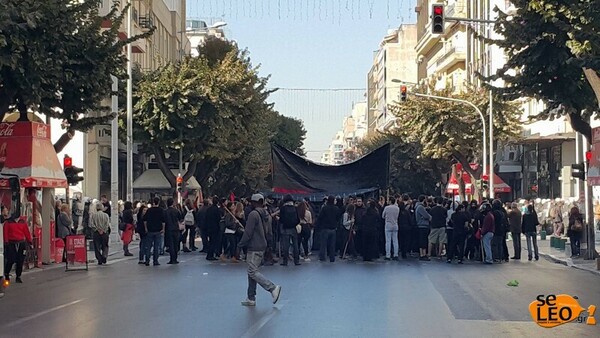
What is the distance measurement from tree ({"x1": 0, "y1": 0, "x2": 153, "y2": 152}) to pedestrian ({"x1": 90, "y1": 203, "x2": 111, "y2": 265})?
226cm

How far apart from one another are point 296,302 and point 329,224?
34.1 ft

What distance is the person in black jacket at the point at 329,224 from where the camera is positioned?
2559 cm

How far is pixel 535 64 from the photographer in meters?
22.2

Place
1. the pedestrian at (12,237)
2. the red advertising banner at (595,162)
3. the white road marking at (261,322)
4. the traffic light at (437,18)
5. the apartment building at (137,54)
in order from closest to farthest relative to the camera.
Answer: the white road marking at (261,322), the pedestrian at (12,237), the red advertising banner at (595,162), the traffic light at (437,18), the apartment building at (137,54)

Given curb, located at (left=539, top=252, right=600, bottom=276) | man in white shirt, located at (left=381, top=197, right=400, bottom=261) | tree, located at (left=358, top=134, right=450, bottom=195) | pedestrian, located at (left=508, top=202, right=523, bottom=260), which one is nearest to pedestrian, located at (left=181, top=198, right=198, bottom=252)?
man in white shirt, located at (left=381, top=197, right=400, bottom=261)

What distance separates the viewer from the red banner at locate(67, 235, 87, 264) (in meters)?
23.1

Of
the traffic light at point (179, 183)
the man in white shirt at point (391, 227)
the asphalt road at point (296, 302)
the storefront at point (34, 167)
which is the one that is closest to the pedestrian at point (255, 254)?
the asphalt road at point (296, 302)

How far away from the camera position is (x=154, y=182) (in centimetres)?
5131

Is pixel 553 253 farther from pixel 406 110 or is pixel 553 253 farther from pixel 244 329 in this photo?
pixel 406 110

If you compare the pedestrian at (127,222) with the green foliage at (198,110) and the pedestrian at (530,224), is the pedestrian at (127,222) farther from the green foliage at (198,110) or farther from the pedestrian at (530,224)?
the green foliage at (198,110)

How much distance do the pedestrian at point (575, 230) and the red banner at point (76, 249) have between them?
522 inches

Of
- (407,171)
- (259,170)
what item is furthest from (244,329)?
(407,171)

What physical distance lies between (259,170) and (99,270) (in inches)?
1461
